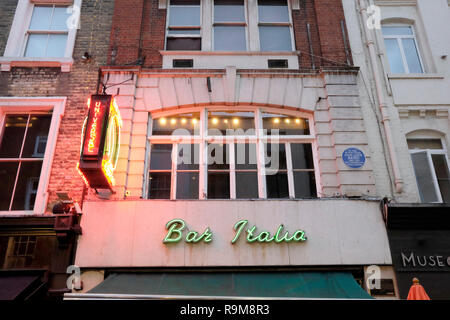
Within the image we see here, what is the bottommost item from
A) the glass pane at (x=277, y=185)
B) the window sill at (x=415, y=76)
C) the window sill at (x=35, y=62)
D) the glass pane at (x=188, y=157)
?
the glass pane at (x=277, y=185)

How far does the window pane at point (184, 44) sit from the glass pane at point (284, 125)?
2922 mm

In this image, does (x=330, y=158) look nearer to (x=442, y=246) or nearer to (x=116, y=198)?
(x=442, y=246)

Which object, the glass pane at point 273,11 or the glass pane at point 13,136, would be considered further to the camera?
the glass pane at point 273,11

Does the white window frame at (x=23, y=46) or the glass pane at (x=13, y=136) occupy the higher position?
the white window frame at (x=23, y=46)

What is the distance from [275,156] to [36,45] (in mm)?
7478

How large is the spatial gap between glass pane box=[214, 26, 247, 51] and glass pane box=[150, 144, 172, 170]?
3.40 metres

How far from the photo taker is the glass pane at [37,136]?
8492 mm

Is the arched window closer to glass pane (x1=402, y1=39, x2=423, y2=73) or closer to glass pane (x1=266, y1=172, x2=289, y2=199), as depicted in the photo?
glass pane (x1=402, y1=39, x2=423, y2=73)

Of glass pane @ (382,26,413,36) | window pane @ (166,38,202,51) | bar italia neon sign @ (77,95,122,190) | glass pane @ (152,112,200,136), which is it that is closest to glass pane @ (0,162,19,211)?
bar italia neon sign @ (77,95,122,190)

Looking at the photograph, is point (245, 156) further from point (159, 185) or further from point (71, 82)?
point (71, 82)

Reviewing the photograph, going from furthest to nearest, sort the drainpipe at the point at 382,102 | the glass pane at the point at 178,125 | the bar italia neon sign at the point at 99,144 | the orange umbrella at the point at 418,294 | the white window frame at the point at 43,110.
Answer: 1. the glass pane at the point at 178,125
2. the drainpipe at the point at 382,102
3. the white window frame at the point at 43,110
4. the bar italia neon sign at the point at 99,144
5. the orange umbrella at the point at 418,294

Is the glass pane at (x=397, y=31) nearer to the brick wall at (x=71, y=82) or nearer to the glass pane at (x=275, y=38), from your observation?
the glass pane at (x=275, y=38)

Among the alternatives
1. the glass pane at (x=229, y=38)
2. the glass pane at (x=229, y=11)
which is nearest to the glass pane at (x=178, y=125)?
the glass pane at (x=229, y=38)

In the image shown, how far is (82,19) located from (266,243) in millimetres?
8155
